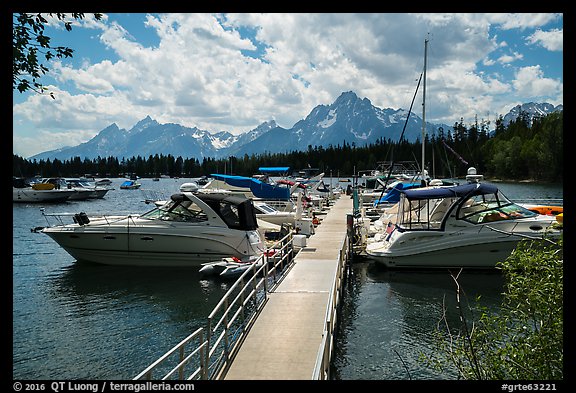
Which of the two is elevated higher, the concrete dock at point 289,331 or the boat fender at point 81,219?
the boat fender at point 81,219

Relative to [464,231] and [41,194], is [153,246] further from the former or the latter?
[41,194]

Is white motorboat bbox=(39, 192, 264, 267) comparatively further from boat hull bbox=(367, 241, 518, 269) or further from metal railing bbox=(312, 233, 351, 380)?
metal railing bbox=(312, 233, 351, 380)

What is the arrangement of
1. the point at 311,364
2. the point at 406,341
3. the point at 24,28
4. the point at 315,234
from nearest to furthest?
1. the point at 24,28
2. the point at 311,364
3. the point at 406,341
4. the point at 315,234

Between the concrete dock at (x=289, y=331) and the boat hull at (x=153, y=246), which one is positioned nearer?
the concrete dock at (x=289, y=331)

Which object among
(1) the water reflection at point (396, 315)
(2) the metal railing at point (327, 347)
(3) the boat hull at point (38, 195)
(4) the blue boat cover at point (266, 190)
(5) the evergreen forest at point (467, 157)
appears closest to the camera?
(2) the metal railing at point (327, 347)

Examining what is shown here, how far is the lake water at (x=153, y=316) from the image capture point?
10.2 metres

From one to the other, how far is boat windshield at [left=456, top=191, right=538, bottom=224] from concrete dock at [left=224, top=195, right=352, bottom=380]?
7.00 metres

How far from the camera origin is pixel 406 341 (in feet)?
38.0

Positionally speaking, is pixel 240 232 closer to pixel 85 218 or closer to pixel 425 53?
pixel 85 218

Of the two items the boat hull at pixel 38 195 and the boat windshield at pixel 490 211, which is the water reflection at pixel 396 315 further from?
the boat hull at pixel 38 195

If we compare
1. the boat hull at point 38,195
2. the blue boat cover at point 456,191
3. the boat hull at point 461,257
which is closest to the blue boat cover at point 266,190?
the boat hull at point 461,257

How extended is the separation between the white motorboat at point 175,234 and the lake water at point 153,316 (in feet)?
2.24
